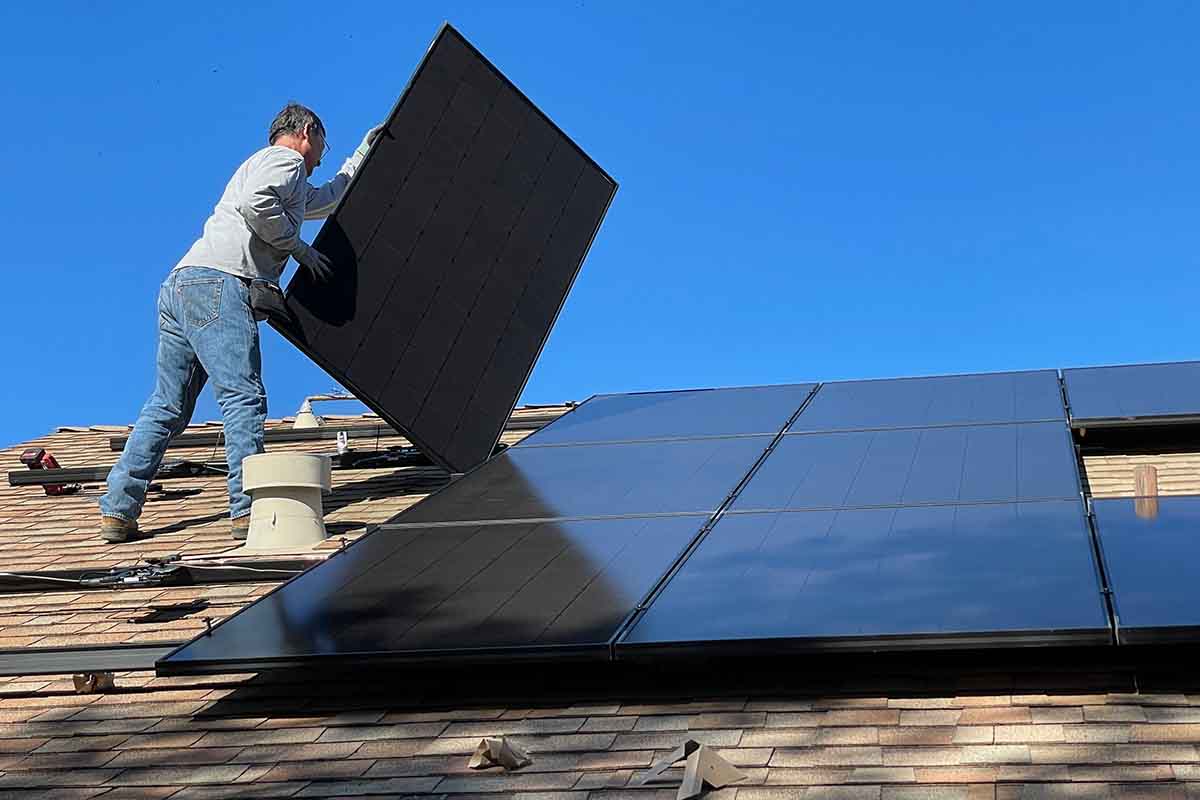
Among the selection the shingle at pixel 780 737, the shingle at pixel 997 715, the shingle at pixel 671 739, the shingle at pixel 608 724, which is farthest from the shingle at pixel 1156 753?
the shingle at pixel 608 724

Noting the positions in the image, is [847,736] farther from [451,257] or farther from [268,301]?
[451,257]

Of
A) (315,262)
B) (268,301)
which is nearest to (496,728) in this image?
(268,301)

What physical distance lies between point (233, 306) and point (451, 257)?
1238 mm

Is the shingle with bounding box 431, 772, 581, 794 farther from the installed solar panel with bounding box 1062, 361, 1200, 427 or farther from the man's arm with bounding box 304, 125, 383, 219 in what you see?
the man's arm with bounding box 304, 125, 383, 219

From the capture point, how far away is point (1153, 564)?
4.65m

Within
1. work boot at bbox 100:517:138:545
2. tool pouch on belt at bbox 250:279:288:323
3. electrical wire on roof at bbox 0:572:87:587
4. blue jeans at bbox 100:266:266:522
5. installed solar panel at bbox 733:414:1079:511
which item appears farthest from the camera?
work boot at bbox 100:517:138:545

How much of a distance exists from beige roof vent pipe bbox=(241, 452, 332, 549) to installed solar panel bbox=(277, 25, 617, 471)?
492 millimetres

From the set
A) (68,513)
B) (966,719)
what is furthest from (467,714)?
(68,513)

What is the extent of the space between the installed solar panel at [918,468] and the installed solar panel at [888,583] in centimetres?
20

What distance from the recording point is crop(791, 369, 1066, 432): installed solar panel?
7324 millimetres

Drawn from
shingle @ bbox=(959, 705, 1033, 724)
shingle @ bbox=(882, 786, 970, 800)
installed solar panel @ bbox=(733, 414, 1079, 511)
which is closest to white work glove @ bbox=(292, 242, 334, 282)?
installed solar panel @ bbox=(733, 414, 1079, 511)

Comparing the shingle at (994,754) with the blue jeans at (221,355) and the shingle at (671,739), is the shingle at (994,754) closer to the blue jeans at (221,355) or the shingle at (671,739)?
the shingle at (671,739)

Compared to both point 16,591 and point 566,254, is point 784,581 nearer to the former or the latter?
point 16,591

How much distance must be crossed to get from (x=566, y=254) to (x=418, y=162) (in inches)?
47.7
